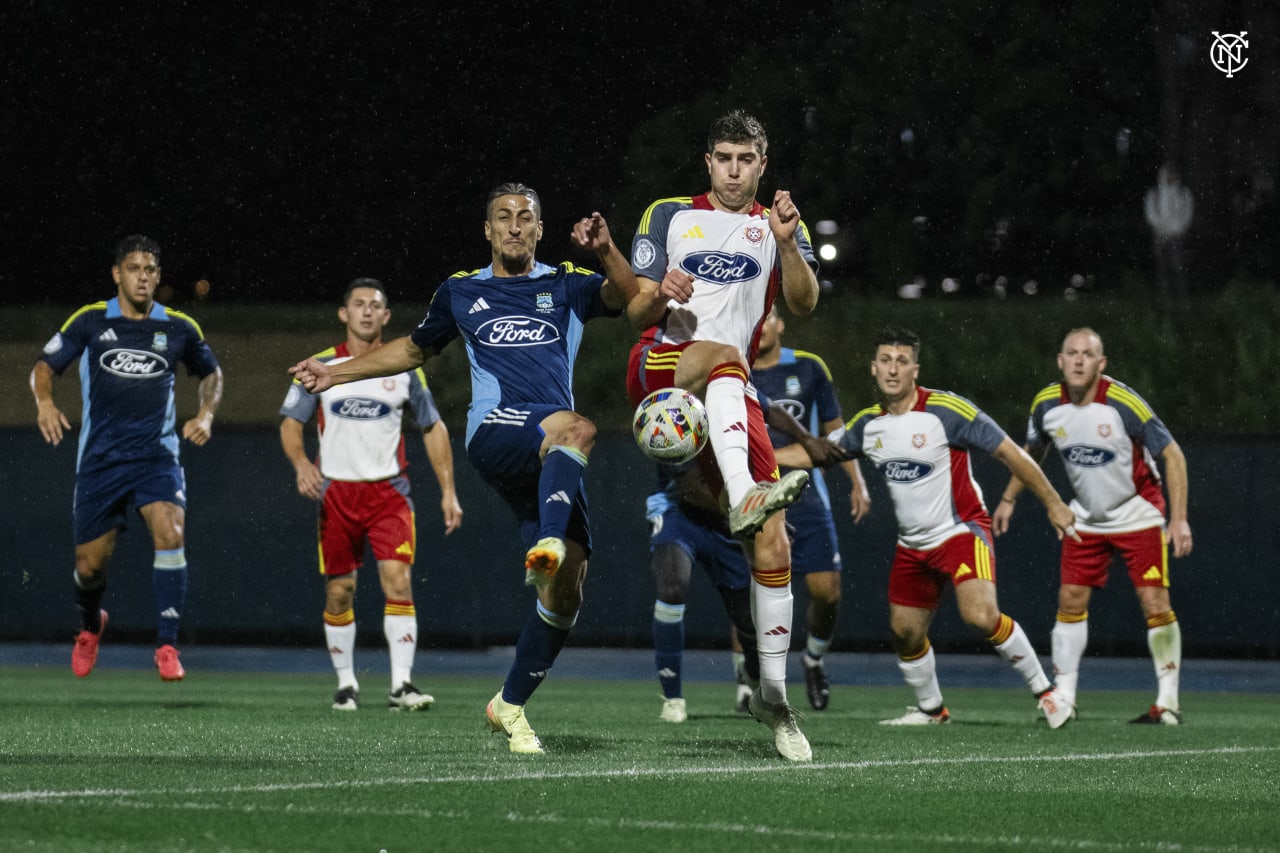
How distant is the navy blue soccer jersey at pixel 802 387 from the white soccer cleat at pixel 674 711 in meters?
2.00

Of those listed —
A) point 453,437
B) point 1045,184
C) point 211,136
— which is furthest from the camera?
point 211,136

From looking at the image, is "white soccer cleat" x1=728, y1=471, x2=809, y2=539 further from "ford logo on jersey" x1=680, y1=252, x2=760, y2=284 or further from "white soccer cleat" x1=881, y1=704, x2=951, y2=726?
"white soccer cleat" x1=881, y1=704, x2=951, y2=726

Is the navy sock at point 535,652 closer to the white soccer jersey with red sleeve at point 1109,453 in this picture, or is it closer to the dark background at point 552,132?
the white soccer jersey with red sleeve at point 1109,453

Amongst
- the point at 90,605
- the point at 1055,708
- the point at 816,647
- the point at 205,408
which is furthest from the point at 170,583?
the point at 1055,708

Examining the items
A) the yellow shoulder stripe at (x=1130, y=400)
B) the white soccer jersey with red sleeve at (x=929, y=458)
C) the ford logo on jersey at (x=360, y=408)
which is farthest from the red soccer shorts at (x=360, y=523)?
the yellow shoulder stripe at (x=1130, y=400)

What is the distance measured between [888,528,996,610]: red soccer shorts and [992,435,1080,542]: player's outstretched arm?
17.8 inches

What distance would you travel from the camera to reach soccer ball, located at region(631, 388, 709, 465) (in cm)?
678

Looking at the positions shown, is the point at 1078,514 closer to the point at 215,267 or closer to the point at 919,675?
the point at 919,675

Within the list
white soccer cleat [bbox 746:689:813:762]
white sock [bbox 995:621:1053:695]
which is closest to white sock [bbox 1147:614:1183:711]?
white sock [bbox 995:621:1053:695]

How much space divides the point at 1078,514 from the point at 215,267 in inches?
983

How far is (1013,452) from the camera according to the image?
971 centimetres

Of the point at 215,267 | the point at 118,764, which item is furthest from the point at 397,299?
the point at 118,764

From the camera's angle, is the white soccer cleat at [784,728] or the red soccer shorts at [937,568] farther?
the red soccer shorts at [937,568]

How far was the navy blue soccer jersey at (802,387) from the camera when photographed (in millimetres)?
11391
